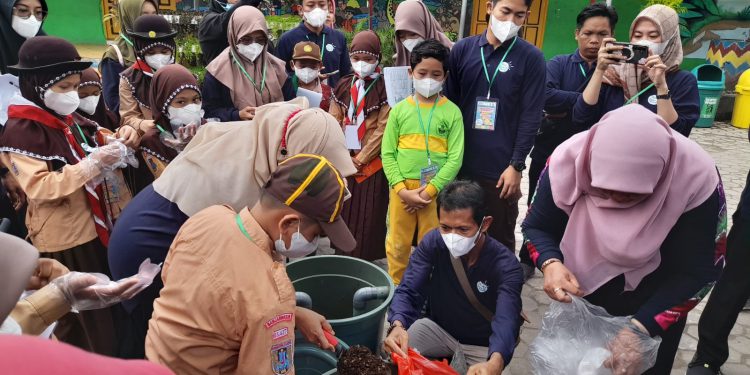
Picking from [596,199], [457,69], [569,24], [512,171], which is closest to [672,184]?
[596,199]

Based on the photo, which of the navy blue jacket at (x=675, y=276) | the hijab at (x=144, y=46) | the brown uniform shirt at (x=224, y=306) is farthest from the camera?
the hijab at (x=144, y=46)

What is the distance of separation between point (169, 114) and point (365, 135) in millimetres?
1508

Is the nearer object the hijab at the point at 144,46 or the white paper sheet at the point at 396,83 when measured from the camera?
the hijab at the point at 144,46

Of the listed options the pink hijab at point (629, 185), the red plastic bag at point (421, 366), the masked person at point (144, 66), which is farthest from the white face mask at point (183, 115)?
the pink hijab at point (629, 185)

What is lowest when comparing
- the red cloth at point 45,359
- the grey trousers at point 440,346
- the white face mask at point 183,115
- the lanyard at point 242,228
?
the grey trousers at point 440,346

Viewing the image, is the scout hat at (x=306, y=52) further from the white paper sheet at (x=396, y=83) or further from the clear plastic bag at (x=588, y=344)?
the clear plastic bag at (x=588, y=344)

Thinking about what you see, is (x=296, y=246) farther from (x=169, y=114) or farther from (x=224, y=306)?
(x=169, y=114)

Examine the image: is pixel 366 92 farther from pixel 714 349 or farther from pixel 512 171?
pixel 714 349

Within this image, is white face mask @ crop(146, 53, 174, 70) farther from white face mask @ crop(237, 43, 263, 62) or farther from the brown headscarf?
the brown headscarf

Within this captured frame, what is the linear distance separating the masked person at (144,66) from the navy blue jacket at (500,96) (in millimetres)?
2104

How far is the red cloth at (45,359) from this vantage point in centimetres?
56

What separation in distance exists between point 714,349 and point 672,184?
1607 millimetres

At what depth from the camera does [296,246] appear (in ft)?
5.77

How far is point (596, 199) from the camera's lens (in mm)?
A: 2049
